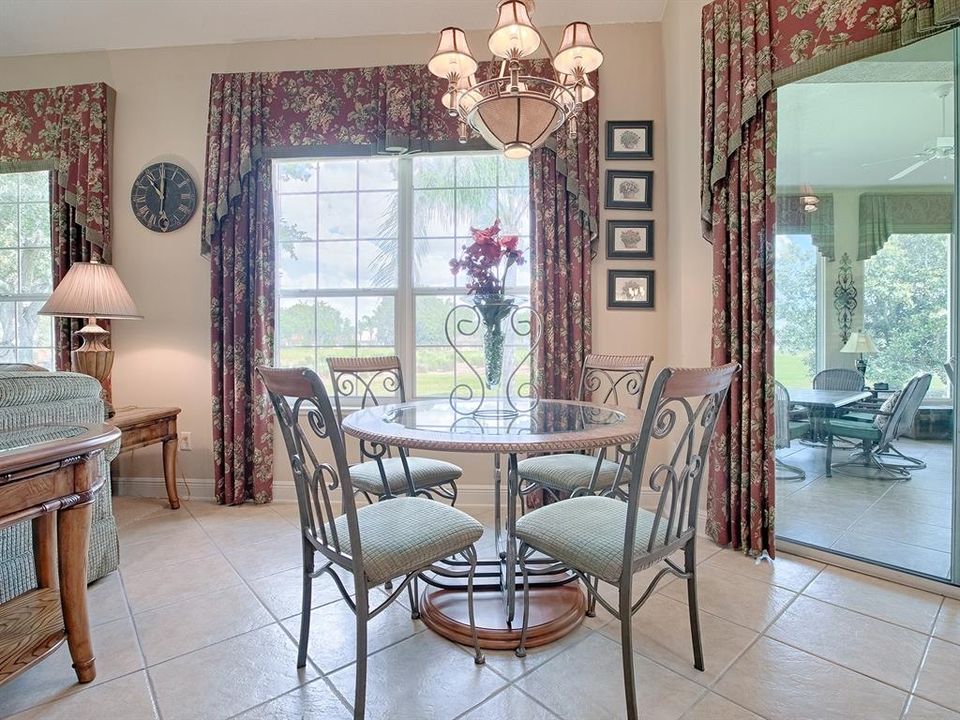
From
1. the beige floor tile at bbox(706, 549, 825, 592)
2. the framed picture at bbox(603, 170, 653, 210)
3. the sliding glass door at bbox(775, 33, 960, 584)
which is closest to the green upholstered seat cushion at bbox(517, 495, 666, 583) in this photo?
the beige floor tile at bbox(706, 549, 825, 592)

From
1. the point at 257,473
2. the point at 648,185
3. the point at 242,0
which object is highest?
the point at 242,0

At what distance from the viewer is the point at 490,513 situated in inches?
114

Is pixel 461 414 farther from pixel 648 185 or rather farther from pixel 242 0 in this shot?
pixel 242 0

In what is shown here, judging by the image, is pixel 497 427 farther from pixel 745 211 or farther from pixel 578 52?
pixel 745 211

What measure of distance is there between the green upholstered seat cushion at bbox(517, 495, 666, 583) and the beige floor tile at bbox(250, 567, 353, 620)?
1.00 meters

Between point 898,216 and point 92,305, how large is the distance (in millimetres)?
4134

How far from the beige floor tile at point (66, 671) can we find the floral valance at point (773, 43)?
3036 millimetres

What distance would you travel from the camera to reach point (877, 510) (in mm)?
2213

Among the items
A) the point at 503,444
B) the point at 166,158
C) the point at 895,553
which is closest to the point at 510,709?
the point at 503,444

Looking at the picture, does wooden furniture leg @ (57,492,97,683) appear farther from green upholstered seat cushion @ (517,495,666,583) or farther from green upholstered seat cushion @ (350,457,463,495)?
green upholstered seat cushion @ (517,495,666,583)

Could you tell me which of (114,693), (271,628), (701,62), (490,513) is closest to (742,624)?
(490,513)

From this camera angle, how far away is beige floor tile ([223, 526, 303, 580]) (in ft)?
7.07

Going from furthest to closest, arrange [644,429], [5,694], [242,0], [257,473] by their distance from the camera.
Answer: [257,473]
[242,0]
[5,694]
[644,429]

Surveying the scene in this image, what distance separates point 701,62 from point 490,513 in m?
2.78
